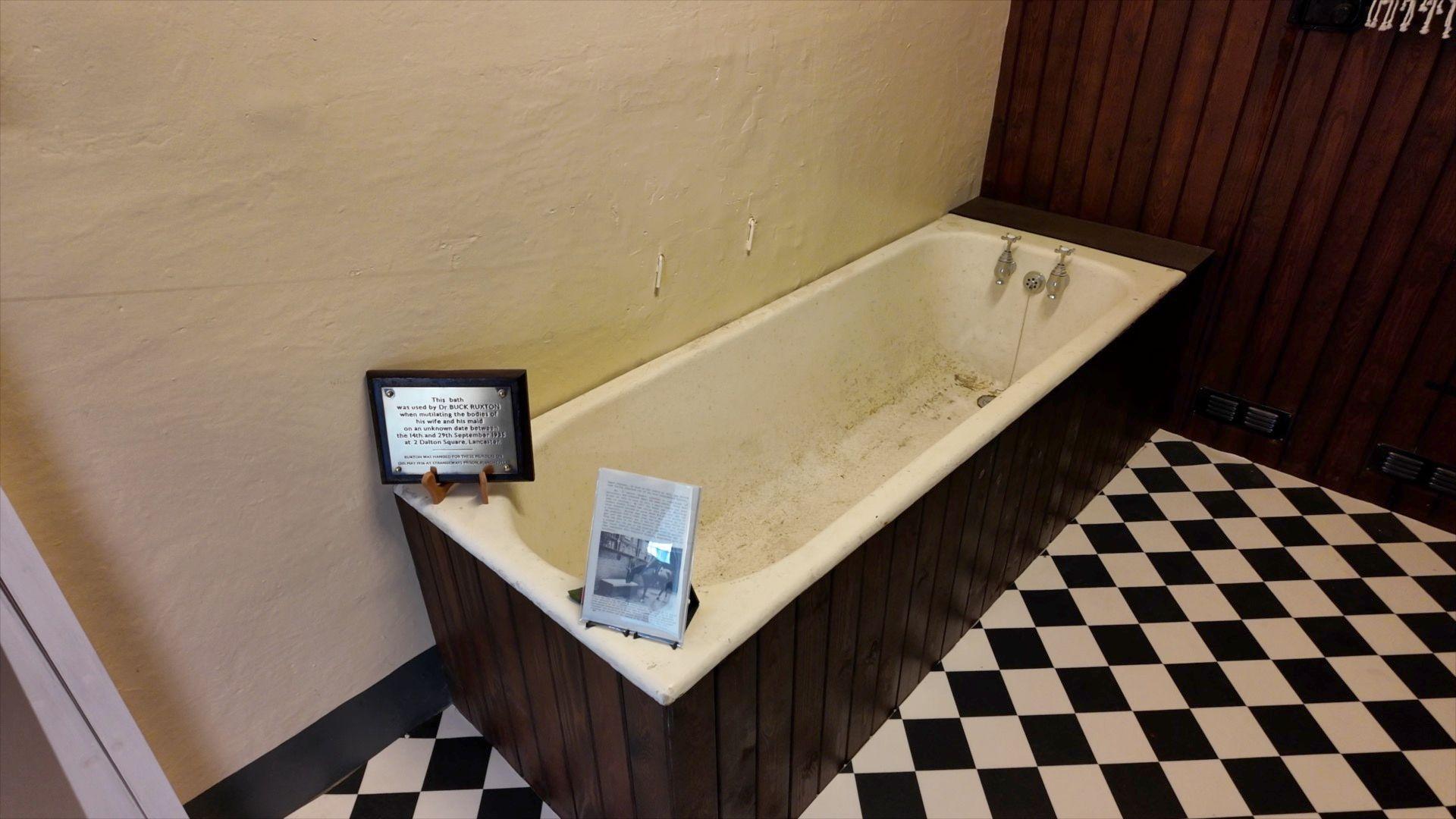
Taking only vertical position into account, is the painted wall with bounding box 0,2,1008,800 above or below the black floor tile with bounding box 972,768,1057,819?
above

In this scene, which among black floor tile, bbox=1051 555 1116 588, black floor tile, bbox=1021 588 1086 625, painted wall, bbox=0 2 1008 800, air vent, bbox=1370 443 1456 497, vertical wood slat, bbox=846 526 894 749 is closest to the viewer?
painted wall, bbox=0 2 1008 800

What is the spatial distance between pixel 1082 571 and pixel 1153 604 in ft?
0.62

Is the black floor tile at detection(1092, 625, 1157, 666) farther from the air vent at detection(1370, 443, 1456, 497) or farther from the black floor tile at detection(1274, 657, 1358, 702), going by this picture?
the air vent at detection(1370, 443, 1456, 497)

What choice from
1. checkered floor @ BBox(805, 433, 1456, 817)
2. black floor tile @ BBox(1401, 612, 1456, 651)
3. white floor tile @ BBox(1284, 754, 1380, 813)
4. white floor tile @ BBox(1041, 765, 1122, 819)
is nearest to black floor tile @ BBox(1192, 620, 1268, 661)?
checkered floor @ BBox(805, 433, 1456, 817)

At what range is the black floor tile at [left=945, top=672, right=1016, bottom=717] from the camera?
6.39ft

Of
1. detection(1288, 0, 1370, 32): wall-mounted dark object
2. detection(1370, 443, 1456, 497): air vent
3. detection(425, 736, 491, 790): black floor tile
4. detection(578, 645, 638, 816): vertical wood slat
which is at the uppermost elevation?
detection(1288, 0, 1370, 32): wall-mounted dark object

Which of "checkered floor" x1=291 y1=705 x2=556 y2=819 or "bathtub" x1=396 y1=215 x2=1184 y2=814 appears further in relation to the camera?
"checkered floor" x1=291 y1=705 x2=556 y2=819

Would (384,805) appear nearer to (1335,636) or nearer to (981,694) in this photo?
(981,694)

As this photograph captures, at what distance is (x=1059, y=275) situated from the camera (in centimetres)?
261

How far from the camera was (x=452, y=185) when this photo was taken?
1525 mm

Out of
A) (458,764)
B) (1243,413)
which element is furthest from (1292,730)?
(458,764)

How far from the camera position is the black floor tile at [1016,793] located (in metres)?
1.73

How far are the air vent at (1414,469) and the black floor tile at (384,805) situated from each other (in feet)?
8.23

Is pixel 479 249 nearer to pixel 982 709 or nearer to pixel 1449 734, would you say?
pixel 982 709
